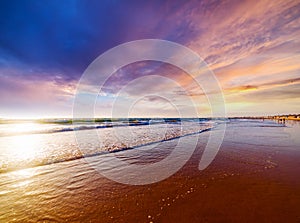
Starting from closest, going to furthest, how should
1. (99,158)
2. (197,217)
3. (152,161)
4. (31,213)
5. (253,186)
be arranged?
1. (197,217)
2. (31,213)
3. (253,186)
4. (152,161)
5. (99,158)

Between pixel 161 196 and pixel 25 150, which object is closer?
pixel 161 196

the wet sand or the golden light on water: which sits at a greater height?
the golden light on water

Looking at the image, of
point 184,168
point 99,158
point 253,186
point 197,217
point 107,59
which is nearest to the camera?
point 197,217

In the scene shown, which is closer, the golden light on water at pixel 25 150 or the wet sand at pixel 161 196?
the wet sand at pixel 161 196

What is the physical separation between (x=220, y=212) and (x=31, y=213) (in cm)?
469

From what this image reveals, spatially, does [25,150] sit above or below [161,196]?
above

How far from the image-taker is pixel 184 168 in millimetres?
6910

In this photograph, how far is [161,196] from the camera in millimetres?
4441

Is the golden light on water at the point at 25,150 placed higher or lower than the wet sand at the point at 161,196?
higher

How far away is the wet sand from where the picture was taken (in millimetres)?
3512

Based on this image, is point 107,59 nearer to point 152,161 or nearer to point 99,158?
point 99,158

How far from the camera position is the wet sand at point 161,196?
11.5 ft

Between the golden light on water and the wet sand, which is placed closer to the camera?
the wet sand

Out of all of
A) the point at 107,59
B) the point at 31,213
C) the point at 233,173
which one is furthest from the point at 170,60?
the point at 31,213
